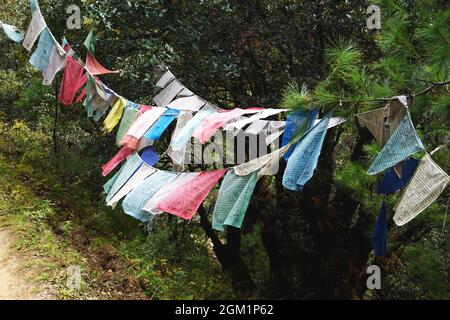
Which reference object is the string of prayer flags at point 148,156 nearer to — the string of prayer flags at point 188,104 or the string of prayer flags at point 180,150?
the string of prayer flags at point 180,150

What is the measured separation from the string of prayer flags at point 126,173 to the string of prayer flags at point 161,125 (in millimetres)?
232

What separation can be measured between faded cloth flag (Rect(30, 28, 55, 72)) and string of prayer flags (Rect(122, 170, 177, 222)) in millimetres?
2836

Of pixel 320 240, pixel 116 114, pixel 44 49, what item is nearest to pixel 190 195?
pixel 116 114

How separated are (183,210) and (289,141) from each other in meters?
0.94

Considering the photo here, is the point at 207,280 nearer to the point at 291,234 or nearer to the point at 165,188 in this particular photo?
the point at 291,234

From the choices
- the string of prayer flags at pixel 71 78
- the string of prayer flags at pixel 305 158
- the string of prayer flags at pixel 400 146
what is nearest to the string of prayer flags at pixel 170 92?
the string of prayer flags at pixel 71 78

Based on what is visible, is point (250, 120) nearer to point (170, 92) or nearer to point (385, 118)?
point (385, 118)

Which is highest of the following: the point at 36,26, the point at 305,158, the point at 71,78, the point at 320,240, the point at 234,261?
the point at 36,26

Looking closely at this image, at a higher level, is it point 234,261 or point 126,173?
point 126,173

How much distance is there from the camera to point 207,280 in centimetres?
746

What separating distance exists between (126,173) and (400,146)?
98.5 inches

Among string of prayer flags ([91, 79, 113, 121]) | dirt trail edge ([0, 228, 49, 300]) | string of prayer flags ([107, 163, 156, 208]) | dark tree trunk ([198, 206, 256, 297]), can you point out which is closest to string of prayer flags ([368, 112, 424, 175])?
string of prayer flags ([107, 163, 156, 208])

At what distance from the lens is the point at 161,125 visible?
180 inches
